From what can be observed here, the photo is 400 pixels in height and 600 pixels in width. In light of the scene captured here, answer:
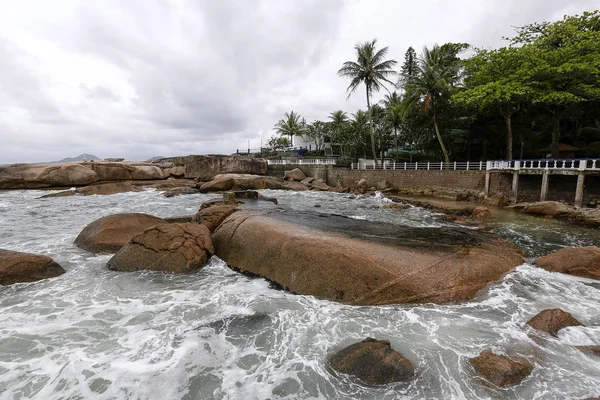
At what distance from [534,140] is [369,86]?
17390 mm

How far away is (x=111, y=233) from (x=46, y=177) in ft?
82.1

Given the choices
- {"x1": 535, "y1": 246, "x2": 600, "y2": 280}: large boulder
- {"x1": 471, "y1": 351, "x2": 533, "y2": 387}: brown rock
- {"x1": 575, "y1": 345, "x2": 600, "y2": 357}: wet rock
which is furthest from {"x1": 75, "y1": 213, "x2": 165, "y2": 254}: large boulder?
{"x1": 535, "y1": 246, "x2": 600, "y2": 280}: large boulder

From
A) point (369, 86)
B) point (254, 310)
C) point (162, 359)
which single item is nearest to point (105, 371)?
point (162, 359)

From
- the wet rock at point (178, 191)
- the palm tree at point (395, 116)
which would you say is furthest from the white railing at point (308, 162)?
the wet rock at point (178, 191)

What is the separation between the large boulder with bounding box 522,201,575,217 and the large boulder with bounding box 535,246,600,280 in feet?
30.5

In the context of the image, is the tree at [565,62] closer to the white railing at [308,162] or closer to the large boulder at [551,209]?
the large boulder at [551,209]

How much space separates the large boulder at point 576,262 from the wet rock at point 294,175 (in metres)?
27.9

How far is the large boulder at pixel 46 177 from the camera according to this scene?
26.8m

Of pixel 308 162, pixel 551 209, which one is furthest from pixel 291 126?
pixel 551 209

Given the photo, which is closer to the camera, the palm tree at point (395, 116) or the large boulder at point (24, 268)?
the large boulder at point (24, 268)

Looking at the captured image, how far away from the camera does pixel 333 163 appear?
116ft

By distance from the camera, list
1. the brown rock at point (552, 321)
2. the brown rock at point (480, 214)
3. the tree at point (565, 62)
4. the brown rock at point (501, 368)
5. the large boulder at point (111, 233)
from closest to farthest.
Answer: the brown rock at point (501, 368)
the brown rock at point (552, 321)
the large boulder at point (111, 233)
the brown rock at point (480, 214)
the tree at point (565, 62)

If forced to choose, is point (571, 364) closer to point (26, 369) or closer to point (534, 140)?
point (26, 369)

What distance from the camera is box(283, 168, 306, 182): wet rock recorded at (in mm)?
34375
